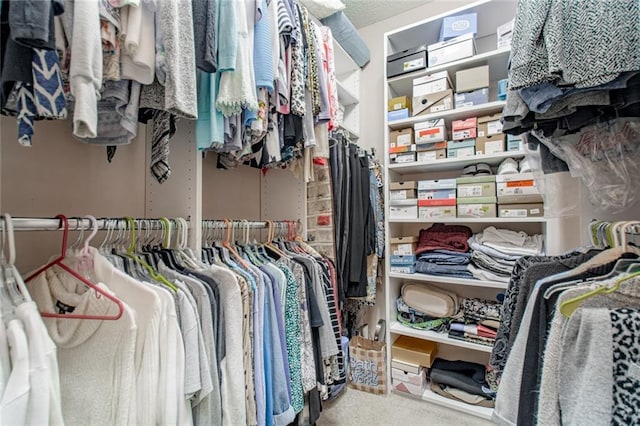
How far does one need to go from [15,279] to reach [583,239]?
5.66 ft

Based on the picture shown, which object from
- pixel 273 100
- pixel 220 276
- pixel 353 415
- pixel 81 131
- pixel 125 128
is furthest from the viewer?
pixel 353 415

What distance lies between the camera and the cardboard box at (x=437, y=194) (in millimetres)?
1829

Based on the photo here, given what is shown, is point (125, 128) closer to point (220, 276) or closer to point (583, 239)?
point (220, 276)

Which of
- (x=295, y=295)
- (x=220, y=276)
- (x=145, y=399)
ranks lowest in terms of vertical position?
(x=145, y=399)

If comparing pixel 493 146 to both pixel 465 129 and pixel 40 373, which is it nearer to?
pixel 465 129

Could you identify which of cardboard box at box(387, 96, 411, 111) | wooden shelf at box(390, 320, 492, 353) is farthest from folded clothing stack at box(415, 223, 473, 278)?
cardboard box at box(387, 96, 411, 111)

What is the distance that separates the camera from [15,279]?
0.67 meters

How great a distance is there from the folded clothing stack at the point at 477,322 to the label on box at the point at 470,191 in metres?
0.66

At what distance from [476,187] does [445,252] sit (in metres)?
0.44

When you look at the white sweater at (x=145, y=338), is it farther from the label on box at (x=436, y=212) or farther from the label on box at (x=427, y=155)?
the label on box at (x=427, y=155)

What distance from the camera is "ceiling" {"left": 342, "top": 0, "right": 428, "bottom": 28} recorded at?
7.22ft

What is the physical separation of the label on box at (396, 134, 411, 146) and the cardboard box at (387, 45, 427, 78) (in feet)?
1.39

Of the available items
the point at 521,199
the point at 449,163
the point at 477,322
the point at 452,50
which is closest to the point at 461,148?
the point at 449,163

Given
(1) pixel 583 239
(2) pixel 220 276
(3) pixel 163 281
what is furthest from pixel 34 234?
(1) pixel 583 239
